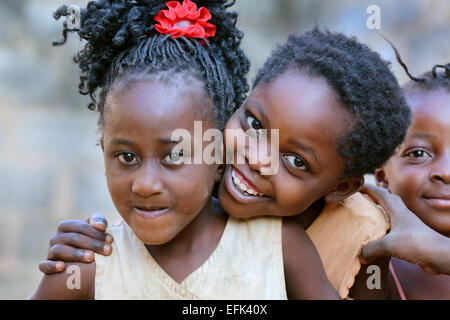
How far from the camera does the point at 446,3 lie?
4031mm

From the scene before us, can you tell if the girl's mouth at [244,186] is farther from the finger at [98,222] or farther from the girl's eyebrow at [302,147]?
the finger at [98,222]

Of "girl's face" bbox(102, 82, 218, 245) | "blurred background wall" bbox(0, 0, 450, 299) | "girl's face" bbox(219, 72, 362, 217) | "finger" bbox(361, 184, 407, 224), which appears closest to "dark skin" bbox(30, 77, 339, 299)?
"girl's face" bbox(102, 82, 218, 245)

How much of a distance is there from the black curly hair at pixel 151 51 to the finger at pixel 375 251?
605mm

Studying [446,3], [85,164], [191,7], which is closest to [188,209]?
[191,7]

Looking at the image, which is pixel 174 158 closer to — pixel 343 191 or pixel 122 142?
pixel 122 142

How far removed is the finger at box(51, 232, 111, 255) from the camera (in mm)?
1892

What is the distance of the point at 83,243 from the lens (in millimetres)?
1891

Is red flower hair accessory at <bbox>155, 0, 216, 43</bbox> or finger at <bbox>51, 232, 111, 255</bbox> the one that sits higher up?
red flower hair accessory at <bbox>155, 0, 216, 43</bbox>

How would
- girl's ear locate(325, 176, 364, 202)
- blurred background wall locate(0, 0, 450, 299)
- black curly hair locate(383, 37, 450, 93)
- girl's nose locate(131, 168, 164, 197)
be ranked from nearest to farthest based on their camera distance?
1. girl's nose locate(131, 168, 164, 197)
2. girl's ear locate(325, 176, 364, 202)
3. black curly hair locate(383, 37, 450, 93)
4. blurred background wall locate(0, 0, 450, 299)

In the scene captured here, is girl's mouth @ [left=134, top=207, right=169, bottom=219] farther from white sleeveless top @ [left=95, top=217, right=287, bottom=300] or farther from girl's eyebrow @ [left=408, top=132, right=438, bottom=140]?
girl's eyebrow @ [left=408, top=132, right=438, bottom=140]

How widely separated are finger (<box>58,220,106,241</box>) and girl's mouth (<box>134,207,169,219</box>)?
240 mm

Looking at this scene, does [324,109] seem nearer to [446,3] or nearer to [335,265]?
[335,265]

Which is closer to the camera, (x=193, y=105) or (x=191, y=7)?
(x=193, y=105)

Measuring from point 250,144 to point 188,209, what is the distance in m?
0.27
